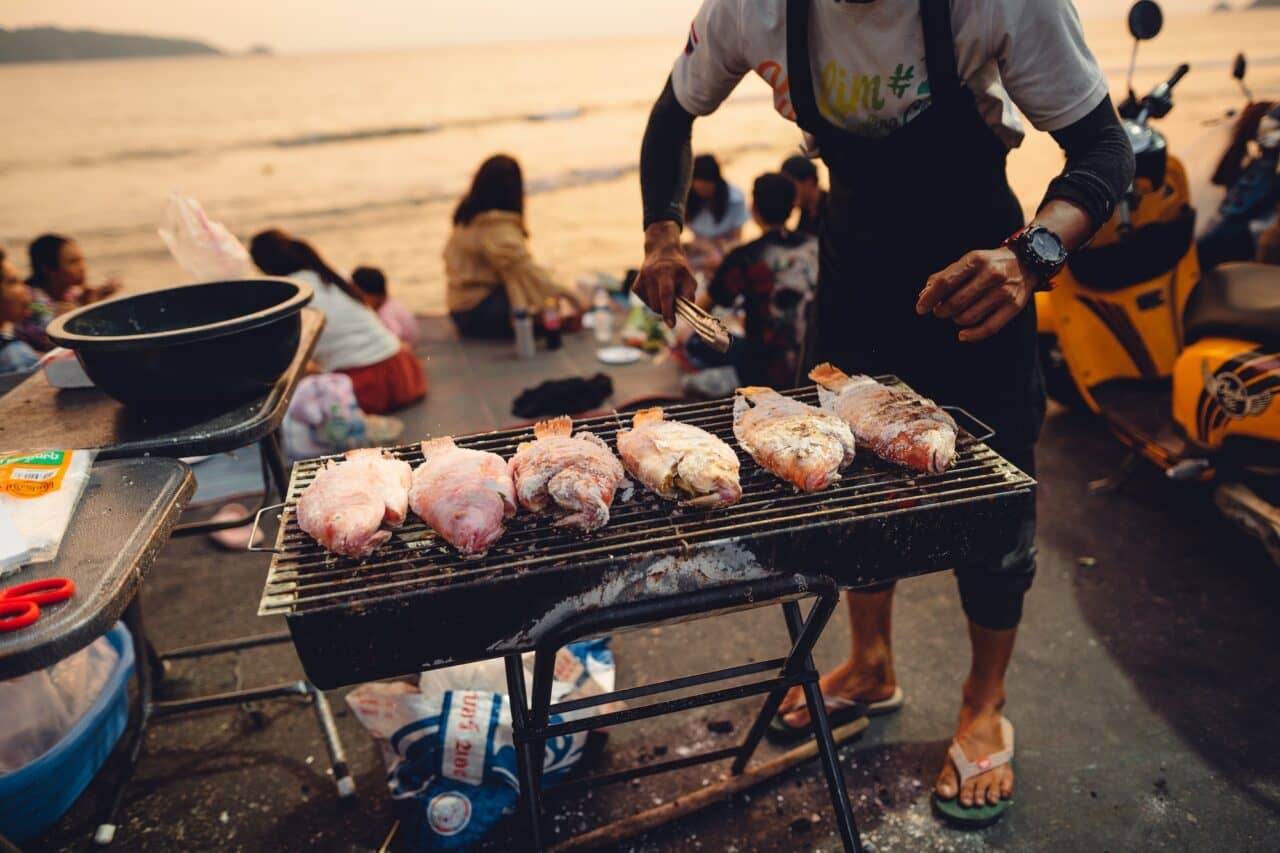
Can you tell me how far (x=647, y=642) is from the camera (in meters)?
3.67

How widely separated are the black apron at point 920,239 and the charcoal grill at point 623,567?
601mm

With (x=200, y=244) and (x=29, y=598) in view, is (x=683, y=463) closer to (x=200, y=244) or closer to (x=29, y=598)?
(x=29, y=598)

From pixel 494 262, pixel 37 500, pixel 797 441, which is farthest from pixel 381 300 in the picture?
pixel 797 441

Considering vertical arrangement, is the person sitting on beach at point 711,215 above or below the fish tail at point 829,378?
below

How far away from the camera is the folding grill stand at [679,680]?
1.63 metres

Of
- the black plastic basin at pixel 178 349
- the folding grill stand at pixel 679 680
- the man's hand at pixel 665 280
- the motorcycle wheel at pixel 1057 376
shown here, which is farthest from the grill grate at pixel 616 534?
the motorcycle wheel at pixel 1057 376

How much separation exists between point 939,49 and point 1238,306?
2.87 m

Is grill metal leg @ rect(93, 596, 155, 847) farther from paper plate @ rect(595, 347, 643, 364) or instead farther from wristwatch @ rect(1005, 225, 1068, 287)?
paper plate @ rect(595, 347, 643, 364)

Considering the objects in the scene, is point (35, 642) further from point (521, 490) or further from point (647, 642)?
point (647, 642)

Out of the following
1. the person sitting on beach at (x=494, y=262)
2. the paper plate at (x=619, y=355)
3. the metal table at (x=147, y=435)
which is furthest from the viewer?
the person sitting on beach at (x=494, y=262)

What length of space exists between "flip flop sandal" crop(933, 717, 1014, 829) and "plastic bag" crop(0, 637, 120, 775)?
3.08 metres

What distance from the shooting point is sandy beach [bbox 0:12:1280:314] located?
15.0 m

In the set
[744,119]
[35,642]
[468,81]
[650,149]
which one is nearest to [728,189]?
[650,149]

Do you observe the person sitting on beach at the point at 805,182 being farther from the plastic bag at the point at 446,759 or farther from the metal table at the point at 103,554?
the metal table at the point at 103,554
